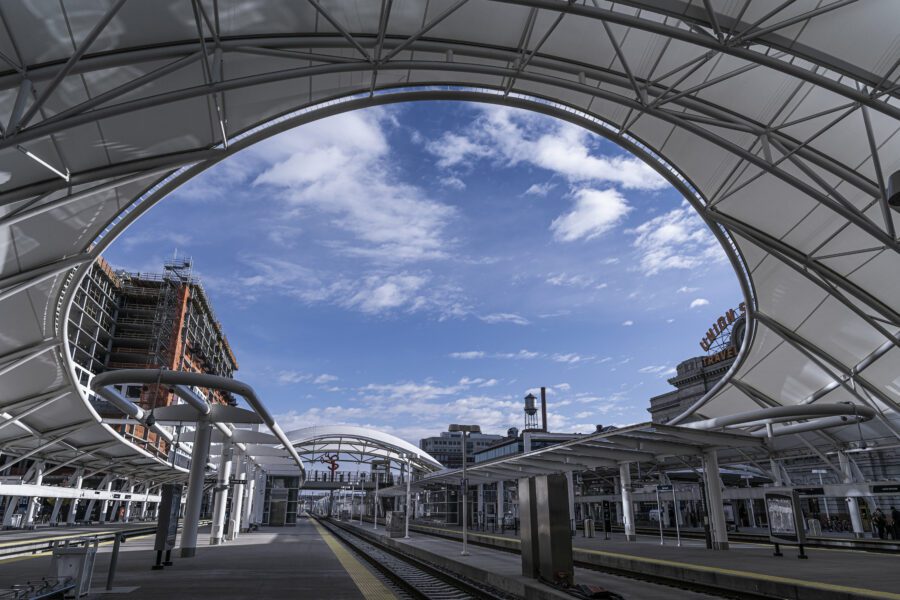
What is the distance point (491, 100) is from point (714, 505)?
798 inches

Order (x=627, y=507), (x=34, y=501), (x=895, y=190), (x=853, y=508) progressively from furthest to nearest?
(x=34, y=501) → (x=853, y=508) → (x=627, y=507) → (x=895, y=190)

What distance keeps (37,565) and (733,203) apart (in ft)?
89.7

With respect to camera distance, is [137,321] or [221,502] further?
[137,321]

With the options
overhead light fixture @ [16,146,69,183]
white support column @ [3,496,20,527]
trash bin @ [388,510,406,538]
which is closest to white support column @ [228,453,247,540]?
trash bin @ [388,510,406,538]

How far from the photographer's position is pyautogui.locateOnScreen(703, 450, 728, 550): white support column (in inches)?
969

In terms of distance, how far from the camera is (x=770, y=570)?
1609 centimetres

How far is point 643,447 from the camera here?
88.5 feet

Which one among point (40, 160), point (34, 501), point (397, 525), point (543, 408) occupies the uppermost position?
point (543, 408)

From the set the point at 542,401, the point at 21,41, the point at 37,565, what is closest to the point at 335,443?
the point at 37,565

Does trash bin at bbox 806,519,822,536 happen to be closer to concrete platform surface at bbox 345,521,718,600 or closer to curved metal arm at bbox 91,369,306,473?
concrete platform surface at bbox 345,521,718,600

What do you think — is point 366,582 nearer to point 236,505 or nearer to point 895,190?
point 895,190

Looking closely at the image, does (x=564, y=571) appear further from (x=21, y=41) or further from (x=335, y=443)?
(x=335, y=443)

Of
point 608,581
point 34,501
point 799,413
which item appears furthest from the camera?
point 34,501

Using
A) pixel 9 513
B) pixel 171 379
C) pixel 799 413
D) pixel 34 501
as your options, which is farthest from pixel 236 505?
pixel 799 413
